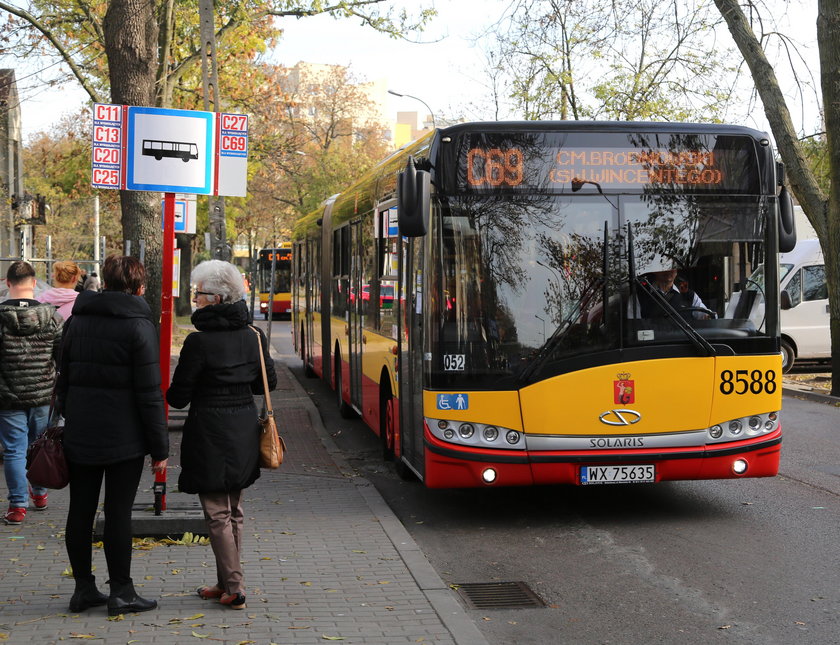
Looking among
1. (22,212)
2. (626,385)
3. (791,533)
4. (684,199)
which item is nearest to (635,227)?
(684,199)

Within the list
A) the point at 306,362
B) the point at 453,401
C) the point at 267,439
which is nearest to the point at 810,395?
the point at 306,362

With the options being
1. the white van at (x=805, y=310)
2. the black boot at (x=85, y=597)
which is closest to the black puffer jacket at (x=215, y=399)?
the black boot at (x=85, y=597)

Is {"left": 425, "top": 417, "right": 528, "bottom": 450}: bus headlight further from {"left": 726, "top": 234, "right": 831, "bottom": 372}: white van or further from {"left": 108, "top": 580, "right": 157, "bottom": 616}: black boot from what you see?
{"left": 726, "top": 234, "right": 831, "bottom": 372}: white van

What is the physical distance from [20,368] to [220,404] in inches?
106

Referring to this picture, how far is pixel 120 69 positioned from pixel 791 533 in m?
8.77

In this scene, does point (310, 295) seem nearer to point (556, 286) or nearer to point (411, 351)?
point (411, 351)

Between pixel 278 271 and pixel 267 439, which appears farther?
pixel 278 271

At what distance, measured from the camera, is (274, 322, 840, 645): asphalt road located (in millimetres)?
5723

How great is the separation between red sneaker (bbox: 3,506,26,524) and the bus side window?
1717 cm

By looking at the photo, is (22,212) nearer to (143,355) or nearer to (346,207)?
(346,207)

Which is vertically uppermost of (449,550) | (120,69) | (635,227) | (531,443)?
(120,69)

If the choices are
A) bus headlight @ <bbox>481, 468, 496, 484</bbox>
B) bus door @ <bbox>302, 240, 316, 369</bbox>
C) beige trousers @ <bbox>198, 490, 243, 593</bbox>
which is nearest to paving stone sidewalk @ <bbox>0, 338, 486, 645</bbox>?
beige trousers @ <bbox>198, 490, 243, 593</bbox>

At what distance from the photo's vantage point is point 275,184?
61.2 m

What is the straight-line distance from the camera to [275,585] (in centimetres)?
621
